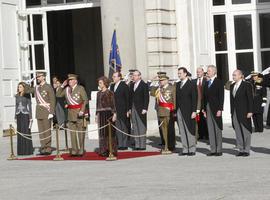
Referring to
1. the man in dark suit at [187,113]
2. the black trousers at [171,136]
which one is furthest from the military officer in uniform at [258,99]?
the man in dark suit at [187,113]

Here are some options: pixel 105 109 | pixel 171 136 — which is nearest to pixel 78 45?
pixel 171 136

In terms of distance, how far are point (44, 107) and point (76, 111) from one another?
3.32 feet

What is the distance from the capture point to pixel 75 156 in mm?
17219

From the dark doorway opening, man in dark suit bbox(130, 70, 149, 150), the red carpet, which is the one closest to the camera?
the red carpet

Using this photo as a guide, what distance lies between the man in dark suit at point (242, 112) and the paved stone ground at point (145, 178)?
28 cm

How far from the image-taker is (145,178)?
12719 mm

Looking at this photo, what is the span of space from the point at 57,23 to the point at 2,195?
2260 cm

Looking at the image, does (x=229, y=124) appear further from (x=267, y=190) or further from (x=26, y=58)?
(x=267, y=190)

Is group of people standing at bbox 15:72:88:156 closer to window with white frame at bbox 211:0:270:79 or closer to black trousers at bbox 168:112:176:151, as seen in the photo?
black trousers at bbox 168:112:176:151

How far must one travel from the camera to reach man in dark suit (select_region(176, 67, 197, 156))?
16.3 metres

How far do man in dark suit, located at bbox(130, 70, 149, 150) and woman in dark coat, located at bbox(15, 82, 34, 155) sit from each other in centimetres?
220

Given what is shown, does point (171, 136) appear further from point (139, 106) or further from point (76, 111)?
point (76, 111)

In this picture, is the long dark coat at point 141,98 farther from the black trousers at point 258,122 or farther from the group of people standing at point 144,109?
the black trousers at point 258,122

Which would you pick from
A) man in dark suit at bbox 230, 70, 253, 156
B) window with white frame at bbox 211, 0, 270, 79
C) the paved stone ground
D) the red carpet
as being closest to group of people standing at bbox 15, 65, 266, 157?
man in dark suit at bbox 230, 70, 253, 156
